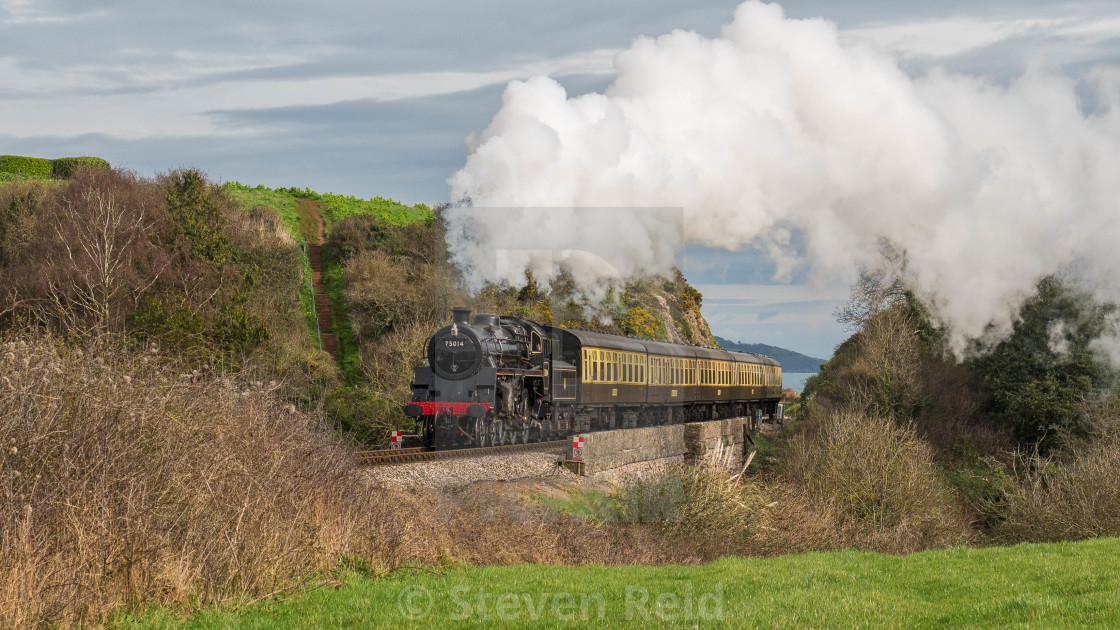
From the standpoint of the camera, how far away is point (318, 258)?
5469cm

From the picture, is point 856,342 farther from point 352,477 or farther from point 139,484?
point 139,484

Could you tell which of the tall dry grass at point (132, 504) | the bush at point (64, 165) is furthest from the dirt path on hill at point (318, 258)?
the tall dry grass at point (132, 504)

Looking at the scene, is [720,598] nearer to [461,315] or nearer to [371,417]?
[461,315]

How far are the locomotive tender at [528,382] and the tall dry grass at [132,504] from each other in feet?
32.7

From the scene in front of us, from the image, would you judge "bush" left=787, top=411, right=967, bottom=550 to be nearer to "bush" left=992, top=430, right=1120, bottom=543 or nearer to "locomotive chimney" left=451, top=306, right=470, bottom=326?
"bush" left=992, top=430, right=1120, bottom=543

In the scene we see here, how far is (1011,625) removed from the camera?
739cm

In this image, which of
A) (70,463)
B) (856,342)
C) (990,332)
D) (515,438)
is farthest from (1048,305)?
(70,463)

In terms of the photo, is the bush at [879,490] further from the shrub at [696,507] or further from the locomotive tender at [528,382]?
the locomotive tender at [528,382]

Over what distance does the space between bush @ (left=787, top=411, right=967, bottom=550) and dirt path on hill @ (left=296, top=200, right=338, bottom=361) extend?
27.0m

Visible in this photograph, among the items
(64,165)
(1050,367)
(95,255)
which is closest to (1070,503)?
(1050,367)

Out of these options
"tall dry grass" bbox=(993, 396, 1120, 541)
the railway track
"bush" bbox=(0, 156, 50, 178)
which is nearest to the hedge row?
"bush" bbox=(0, 156, 50, 178)

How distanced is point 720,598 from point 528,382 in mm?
13517

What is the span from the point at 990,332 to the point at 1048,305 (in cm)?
208

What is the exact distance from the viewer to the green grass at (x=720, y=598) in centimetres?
750
